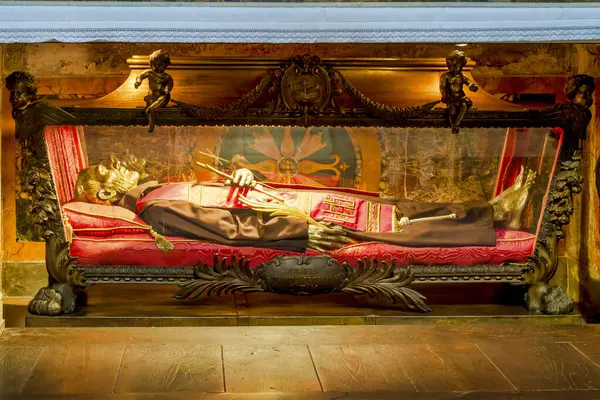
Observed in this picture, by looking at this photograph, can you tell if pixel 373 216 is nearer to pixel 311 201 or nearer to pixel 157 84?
pixel 311 201

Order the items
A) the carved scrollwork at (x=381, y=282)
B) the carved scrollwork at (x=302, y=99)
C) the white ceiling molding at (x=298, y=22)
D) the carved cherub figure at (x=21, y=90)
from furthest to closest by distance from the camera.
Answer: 1. the carved scrollwork at (x=381, y=282)
2. the carved scrollwork at (x=302, y=99)
3. the carved cherub figure at (x=21, y=90)
4. the white ceiling molding at (x=298, y=22)

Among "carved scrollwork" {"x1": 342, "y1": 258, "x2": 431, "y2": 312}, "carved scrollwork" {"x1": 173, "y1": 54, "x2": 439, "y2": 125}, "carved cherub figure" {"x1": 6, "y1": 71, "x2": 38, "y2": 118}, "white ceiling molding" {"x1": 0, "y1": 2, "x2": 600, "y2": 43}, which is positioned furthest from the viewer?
"carved scrollwork" {"x1": 342, "y1": 258, "x2": 431, "y2": 312}

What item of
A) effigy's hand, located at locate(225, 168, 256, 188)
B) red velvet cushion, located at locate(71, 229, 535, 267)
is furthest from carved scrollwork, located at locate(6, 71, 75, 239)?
effigy's hand, located at locate(225, 168, 256, 188)

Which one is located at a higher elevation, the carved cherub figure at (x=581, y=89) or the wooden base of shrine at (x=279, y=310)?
the carved cherub figure at (x=581, y=89)

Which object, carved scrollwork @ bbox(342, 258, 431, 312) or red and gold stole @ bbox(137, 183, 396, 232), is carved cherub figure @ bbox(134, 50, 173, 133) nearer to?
red and gold stole @ bbox(137, 183, 396, 232)

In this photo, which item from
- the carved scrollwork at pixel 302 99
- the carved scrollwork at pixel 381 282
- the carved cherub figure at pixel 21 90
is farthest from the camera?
the carved scrollwork at pixel 381 282

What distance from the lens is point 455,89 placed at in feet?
18.8

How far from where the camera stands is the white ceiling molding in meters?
4.59

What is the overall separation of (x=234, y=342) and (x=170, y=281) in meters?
0.62

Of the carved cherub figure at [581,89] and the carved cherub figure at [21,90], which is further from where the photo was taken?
the carved cherub figure at [581,89]

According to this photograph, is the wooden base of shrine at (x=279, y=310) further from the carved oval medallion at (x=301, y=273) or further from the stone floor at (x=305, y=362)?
the carved oval medallion at (x=301, y=273)

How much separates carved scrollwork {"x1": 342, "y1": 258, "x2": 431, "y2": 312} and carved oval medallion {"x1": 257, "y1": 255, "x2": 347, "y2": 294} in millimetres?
94

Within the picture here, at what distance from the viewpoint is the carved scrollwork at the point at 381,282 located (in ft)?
19.2

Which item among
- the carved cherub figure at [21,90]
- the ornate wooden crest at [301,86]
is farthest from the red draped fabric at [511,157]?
the carved cherub figure at [21,90]
